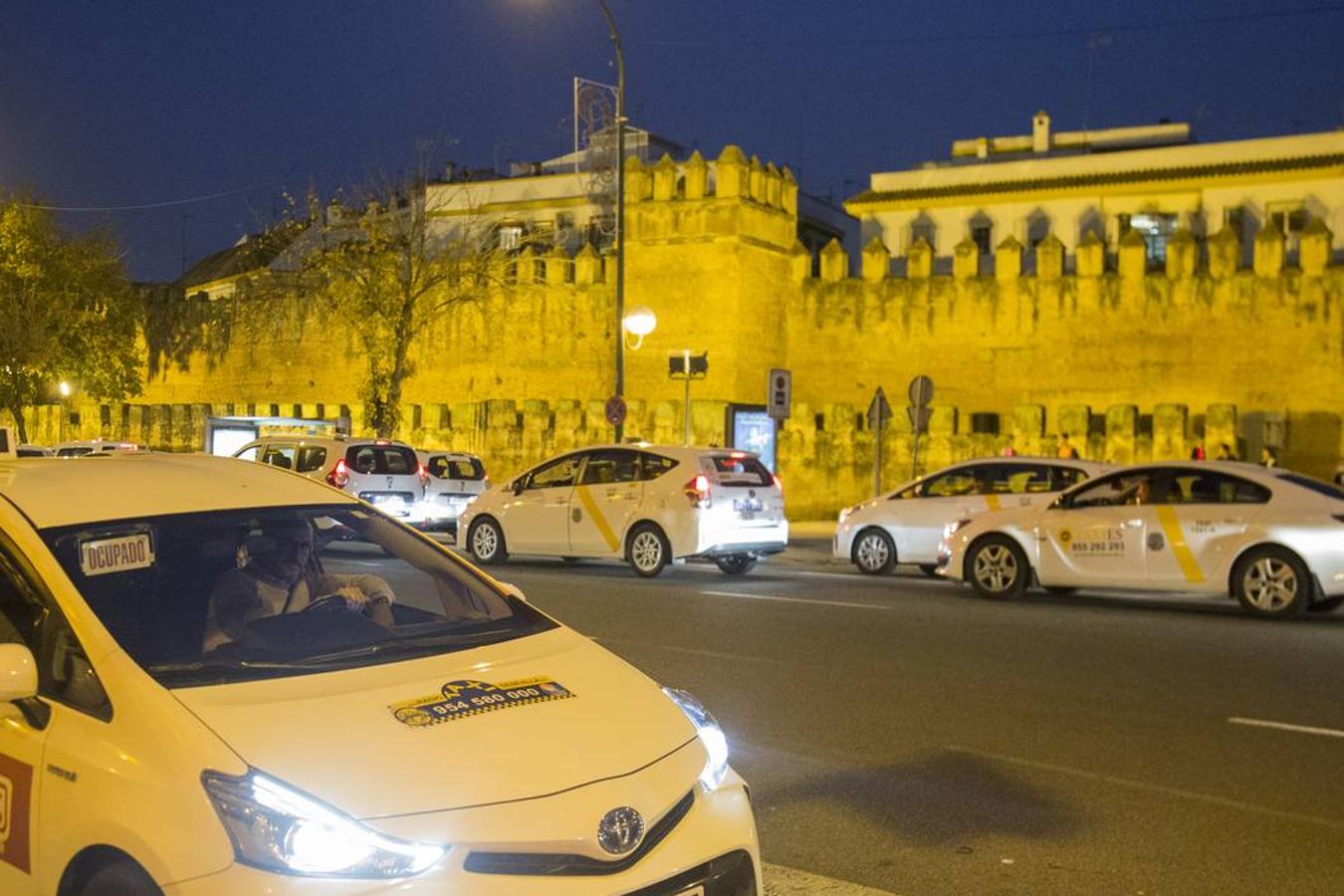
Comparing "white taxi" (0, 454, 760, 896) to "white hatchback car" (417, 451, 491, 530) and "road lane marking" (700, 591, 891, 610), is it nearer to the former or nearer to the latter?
"road lane marking" (700, 591, 891, 610)

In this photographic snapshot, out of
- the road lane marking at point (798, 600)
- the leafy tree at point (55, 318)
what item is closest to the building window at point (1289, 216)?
the road lane marking at point (798, 600)

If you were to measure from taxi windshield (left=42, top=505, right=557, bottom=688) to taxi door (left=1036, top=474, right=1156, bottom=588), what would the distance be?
1078cm

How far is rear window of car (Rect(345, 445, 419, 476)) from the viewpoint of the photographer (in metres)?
22.3

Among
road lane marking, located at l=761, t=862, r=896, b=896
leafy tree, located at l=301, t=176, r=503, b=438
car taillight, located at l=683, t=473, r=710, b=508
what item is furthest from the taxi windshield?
leafy tree, located at l=301, t=176, r=503, b=438

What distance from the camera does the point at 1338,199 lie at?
120 feet

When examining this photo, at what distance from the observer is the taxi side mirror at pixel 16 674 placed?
3.99m

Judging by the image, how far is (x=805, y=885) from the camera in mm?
5703

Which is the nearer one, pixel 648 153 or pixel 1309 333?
pixel 1309 333

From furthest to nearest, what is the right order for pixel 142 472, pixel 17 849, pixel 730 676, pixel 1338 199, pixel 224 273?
1. pixel 224 273
2. pixel 1338 199
3. pixel 730 676
4. pixel 142 472
5. pixel 17 849

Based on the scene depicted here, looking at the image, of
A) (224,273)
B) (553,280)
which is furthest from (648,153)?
(553,280)

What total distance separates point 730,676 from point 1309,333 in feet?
68.1

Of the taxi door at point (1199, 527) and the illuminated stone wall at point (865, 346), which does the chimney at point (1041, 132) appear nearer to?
the illuminated stone wall at point (865, 346)

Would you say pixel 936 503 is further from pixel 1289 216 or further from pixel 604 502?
pixel 1289 216

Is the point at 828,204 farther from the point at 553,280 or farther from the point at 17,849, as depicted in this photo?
the point at 17,849
